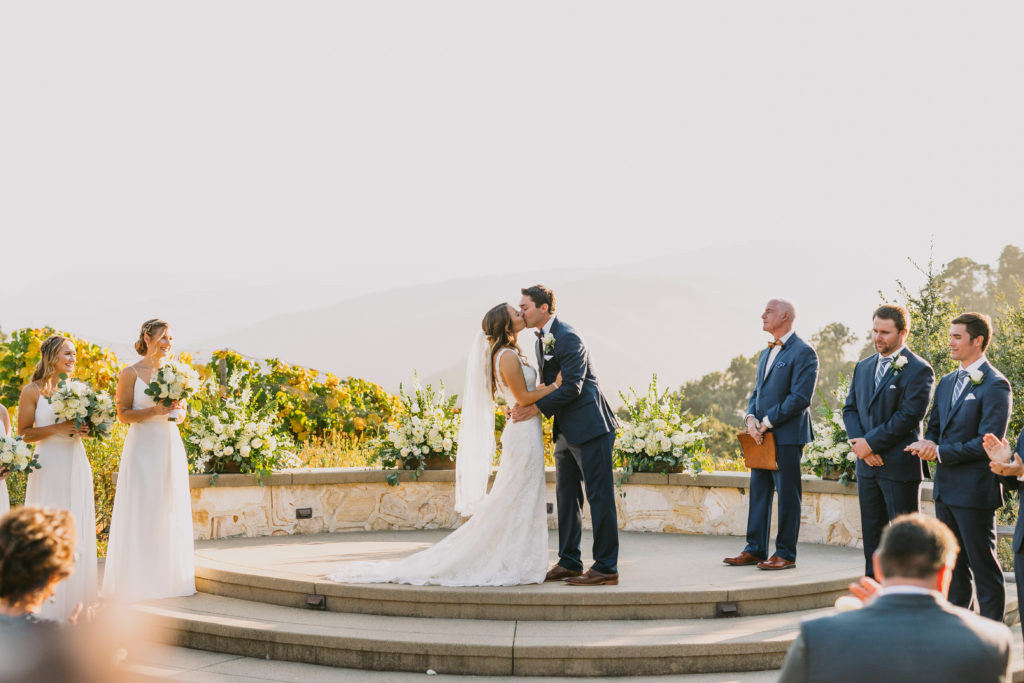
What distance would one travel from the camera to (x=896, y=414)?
6.29 m

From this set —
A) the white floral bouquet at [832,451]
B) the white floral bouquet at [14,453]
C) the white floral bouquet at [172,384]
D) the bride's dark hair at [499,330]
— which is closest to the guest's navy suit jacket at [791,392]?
the white floral bouquet at [832,451]

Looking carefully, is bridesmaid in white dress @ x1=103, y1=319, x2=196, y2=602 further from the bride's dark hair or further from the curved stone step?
the bride's dark hair

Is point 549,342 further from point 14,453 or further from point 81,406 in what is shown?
point 14,453

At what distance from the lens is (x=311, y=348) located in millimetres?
135125

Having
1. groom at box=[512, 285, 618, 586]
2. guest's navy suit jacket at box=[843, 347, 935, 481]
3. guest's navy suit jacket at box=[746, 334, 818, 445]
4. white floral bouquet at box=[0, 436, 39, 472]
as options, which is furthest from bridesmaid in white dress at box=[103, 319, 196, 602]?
guest's navy suit jacket at box=[843, 347, 935, 481]

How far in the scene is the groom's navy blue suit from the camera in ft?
21.4

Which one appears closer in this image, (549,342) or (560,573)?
(549,342)

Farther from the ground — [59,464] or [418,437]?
[418,437]

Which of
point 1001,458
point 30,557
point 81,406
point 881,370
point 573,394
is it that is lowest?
point 30,557

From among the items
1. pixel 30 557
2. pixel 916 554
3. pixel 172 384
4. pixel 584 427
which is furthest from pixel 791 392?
pixel 30 557

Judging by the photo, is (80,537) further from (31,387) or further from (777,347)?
(777,347)

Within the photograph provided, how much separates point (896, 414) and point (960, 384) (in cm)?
56

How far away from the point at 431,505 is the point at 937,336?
18823mm

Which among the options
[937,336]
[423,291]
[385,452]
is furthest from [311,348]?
[385,452]
